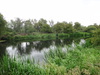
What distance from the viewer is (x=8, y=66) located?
5.10 m

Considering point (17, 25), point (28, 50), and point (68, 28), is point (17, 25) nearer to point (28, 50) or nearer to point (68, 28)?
point (68, 28)

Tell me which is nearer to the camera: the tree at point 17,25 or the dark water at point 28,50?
the dark water at point 28,50

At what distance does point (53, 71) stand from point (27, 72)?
1.32m

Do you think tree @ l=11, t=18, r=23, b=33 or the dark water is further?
tree @ l=11, t=18, r=23, b=33

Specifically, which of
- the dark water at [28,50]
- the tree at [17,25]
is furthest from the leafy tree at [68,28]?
the dark water at [28,50]

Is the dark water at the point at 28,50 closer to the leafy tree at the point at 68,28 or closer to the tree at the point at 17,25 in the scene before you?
the leafy tree at the point at 68,28

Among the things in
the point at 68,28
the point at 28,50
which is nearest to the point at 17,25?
the point at 68,28

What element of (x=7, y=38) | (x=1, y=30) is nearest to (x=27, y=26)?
(x=7, y=38)

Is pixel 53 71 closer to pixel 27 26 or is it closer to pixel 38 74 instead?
pixel 38 74

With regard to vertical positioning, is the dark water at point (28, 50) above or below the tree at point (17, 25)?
below

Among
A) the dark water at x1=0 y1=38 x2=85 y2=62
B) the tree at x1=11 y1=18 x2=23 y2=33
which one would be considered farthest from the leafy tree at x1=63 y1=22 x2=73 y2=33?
the dark water at x1=0 y1=38 x2=85 y2=62

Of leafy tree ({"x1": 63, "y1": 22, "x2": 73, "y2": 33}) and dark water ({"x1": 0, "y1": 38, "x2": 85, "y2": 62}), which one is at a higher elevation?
leafy tree ({"x1": 63, "y1": 22, "x2": 73, "y2": 33})

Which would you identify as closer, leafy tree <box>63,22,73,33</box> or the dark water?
the dark water

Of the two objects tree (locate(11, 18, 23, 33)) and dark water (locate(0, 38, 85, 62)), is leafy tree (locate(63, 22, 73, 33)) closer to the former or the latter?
tree (locate(11, 18, 23, 33))
